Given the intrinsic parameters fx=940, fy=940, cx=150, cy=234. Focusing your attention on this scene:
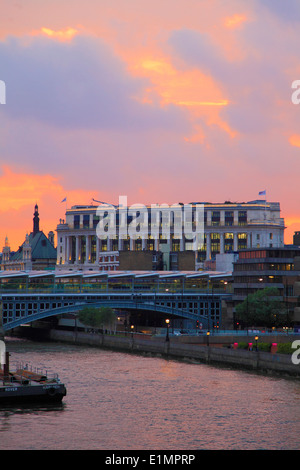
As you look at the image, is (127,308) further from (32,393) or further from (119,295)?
(32,393)

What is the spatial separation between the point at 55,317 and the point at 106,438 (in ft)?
372

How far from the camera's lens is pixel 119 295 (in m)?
168

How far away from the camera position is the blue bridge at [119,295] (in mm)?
155000

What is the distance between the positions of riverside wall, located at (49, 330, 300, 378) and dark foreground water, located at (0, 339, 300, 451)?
2482mm

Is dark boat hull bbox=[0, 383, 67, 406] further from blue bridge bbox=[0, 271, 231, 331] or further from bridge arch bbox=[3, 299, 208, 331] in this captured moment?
bridge arch bbox=[3, 299, 208, 331]

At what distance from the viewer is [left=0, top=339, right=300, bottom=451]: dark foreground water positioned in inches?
2552

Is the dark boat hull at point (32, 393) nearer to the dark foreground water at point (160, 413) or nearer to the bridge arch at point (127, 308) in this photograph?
the dark foreground water at point (160, 413)

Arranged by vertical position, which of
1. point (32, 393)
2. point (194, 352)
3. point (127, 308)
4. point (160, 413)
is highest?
point (127, 308)

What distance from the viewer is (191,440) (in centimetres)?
6525

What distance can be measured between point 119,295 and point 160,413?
92596mm

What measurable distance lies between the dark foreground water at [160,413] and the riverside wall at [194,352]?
2482mm

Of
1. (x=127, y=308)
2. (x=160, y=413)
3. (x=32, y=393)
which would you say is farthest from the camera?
(x=127, y=308)

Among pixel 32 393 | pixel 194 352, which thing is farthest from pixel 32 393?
pixel 194 352
